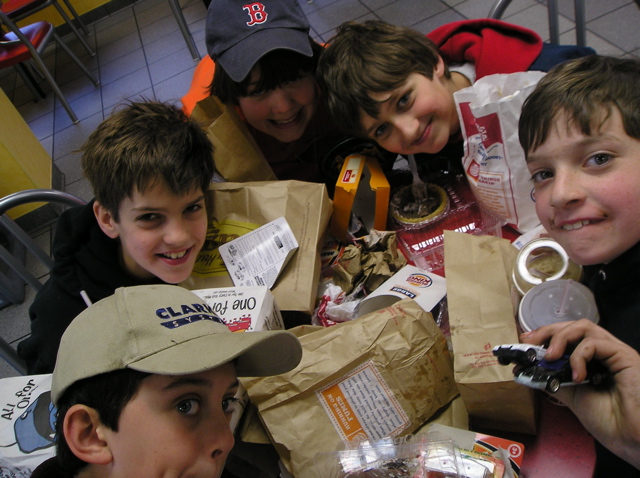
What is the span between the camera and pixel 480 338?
2.81 ft

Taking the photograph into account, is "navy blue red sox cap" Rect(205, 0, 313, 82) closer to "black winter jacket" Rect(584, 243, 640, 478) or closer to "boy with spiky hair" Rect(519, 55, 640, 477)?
"boy with spiky hair" Rect(519, 55, 640, 477)

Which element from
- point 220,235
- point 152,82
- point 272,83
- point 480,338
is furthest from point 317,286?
point 152,82

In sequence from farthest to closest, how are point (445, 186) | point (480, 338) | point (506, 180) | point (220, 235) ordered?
point (445, 186), point (220, 235), point (506, 180), point (480, 338)

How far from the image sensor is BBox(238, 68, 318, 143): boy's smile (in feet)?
→ 4.53

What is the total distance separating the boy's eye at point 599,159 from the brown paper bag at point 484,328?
24 centimetres

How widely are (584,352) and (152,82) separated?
4053 millimetres

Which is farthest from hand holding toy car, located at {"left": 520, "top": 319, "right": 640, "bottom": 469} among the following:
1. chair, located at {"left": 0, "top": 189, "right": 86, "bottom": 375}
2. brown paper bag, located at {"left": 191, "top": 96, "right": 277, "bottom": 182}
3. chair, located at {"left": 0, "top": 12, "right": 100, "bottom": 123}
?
chair, located at {"left": 0, "top": 12, "right": 100, "bottom": 123}

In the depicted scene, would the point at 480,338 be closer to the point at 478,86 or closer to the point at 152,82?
the point at 478,86

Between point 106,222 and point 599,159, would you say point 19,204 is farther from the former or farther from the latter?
point 599,159

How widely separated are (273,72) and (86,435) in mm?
1007

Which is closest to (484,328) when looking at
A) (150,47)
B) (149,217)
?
(149,217)

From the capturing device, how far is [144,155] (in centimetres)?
117

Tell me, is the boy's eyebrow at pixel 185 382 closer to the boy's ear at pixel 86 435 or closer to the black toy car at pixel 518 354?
the boy's ear at pixel 86 435

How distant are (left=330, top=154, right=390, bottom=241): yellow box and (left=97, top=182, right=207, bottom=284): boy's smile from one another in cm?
36
